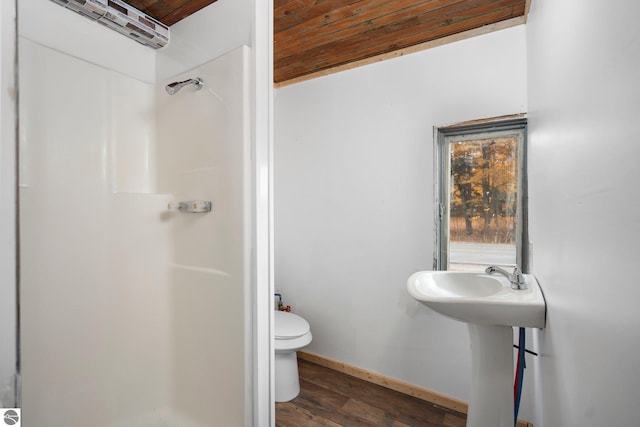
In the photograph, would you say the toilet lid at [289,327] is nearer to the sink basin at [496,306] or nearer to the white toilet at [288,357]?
the white toilet at [288,357]

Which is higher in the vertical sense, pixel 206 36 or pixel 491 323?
pixel 206 36

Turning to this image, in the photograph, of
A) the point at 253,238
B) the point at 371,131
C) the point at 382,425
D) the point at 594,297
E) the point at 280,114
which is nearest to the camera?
the point at 594,297

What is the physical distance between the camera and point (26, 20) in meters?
1.18

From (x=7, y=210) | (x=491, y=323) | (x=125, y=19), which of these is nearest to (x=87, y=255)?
(x=7, y=210)

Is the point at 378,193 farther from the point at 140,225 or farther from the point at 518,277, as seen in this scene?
the point at 140,225

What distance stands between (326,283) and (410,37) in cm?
173

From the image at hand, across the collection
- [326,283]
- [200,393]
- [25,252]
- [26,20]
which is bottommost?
[200,393]

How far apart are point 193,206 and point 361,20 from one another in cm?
136

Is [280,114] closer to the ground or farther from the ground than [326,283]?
farther from the ground

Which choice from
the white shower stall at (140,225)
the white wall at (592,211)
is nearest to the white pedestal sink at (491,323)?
the white wall at (592,211)

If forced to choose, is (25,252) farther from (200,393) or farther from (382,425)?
(382,425)

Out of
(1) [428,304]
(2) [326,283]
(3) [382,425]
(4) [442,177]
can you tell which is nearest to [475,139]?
(4) [442,177]

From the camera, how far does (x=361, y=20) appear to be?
167 centimetres

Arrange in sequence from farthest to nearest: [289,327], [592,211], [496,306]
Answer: [289,327]
[496,306]
[592,211]
